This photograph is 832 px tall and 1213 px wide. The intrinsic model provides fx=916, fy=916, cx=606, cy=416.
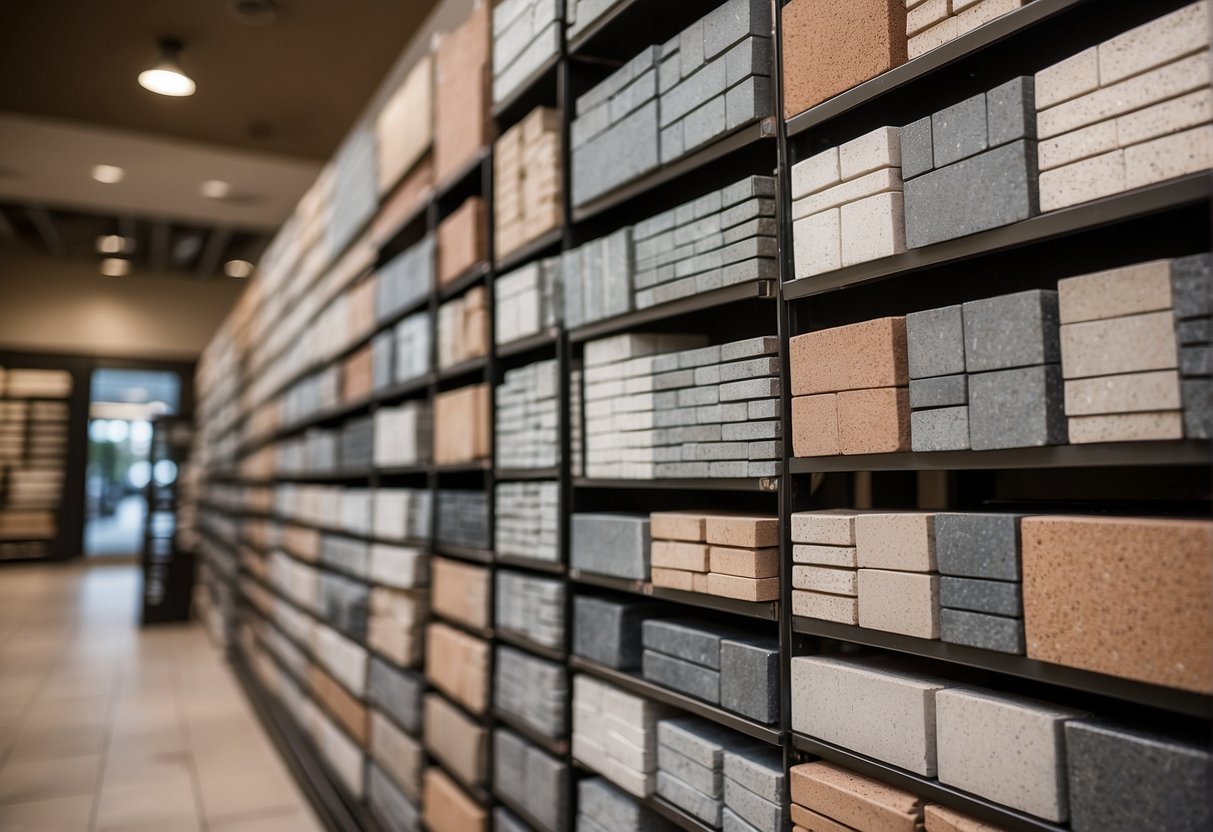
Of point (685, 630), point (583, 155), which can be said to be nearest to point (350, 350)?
point (583, 155)

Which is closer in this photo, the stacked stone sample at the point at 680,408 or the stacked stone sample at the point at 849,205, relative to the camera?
the stacked stone sample at the point at 849,205

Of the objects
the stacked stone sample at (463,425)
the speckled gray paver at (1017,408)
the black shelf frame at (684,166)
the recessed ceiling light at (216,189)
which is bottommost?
the speckled gray paver at (1017,408)

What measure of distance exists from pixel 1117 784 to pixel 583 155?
183 cm

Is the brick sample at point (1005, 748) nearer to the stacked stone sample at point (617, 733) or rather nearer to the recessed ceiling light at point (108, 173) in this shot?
the stacked stone sample at point (617, 733)

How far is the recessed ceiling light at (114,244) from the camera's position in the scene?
11059 mm

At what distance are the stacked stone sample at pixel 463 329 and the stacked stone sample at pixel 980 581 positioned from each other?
6.22 ft

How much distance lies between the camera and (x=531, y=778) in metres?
2.59

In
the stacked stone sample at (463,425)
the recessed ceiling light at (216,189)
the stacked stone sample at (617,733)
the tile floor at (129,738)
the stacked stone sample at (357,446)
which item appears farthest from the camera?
the recessed ceiling light at (216,189)

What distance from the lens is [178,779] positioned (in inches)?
177

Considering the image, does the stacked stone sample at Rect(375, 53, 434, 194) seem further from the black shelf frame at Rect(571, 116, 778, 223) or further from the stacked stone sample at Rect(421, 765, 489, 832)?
the stacked stone sample at Rect(421, 765, 489, 832)

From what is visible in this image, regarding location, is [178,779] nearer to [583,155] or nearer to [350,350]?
[350,350]

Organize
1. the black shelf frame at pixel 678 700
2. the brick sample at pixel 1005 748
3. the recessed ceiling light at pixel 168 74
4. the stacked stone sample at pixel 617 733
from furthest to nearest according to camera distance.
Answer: the recessed ceiling light at pixel 168 74 → the stacked stone sample at pixel 617 733 → the black shelf frame at pixel 678 700 → the brick sample at pixel 1005 748

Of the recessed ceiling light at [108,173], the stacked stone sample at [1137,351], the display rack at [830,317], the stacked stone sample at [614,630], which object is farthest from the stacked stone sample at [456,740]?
the recessed ceiling light at [108,173]

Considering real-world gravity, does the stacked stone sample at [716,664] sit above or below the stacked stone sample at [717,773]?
above
